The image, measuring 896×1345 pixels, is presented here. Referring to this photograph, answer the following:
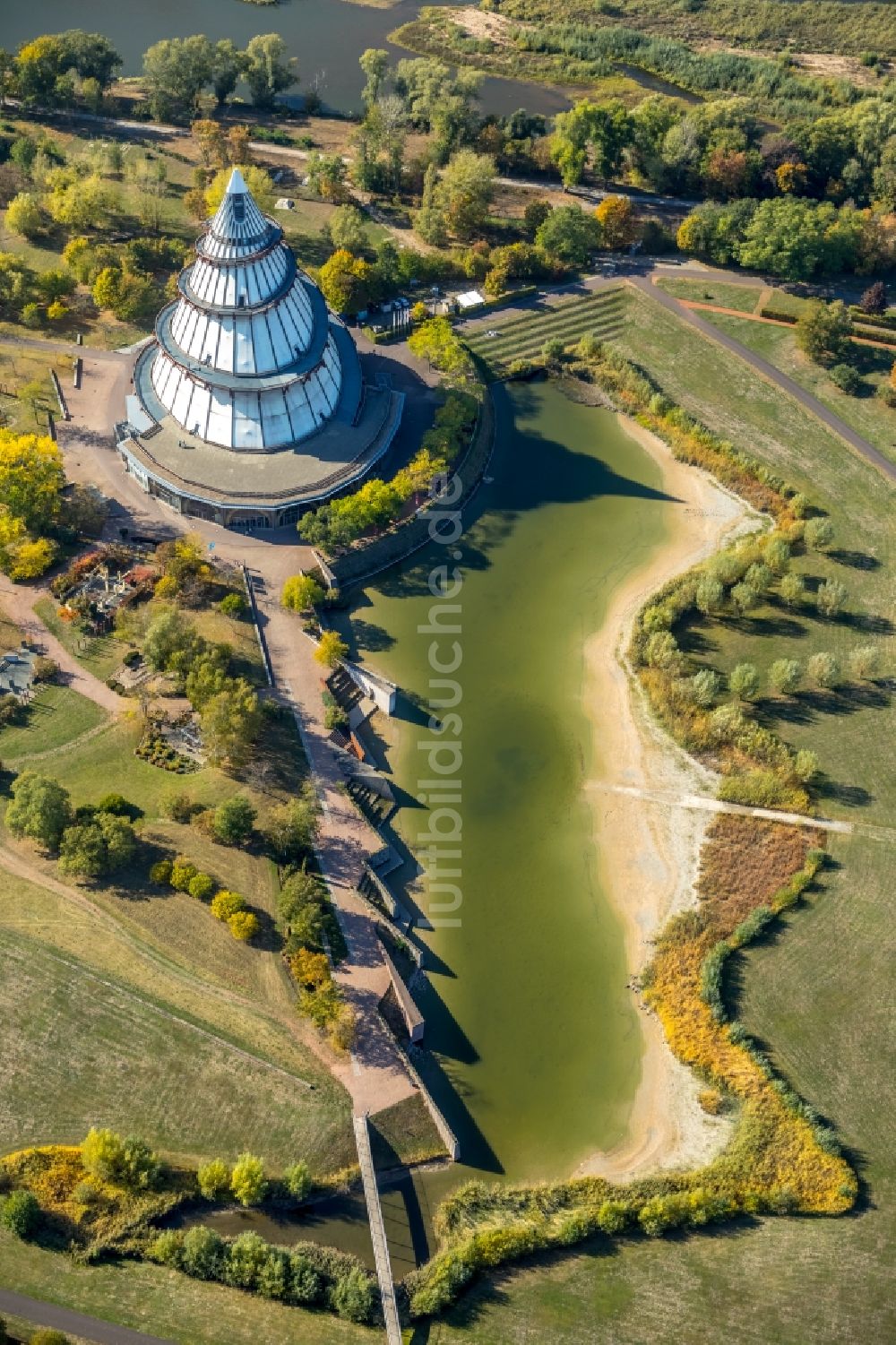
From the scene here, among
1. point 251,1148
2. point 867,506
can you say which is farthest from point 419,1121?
point 867,506

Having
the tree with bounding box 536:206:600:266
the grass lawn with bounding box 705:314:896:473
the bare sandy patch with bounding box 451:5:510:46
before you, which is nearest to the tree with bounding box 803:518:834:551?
the grass lawn with bounding box 705:314:896:473

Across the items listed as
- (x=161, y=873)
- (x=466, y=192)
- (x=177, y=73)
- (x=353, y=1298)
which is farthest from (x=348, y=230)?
(x=353, y=1298)

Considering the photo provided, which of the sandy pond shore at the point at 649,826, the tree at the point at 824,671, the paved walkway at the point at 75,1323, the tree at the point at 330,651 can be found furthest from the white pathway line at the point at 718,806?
the paved walkway at the point at 75,1323

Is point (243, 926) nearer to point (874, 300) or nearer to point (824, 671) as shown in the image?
point (824, 671)

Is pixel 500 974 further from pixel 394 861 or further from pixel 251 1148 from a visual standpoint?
pixel 251 1148

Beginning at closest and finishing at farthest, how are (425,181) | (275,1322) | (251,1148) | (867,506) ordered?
1. (275,1322)
2. (251,1148)
3. (867,506)
4. (425,181)

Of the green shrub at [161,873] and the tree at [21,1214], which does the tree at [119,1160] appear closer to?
the tree at [21,1214]

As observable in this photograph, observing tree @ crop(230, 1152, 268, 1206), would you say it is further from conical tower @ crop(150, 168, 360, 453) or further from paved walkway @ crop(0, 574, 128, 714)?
conical tower @ crop(150, 168, 360, 453)
